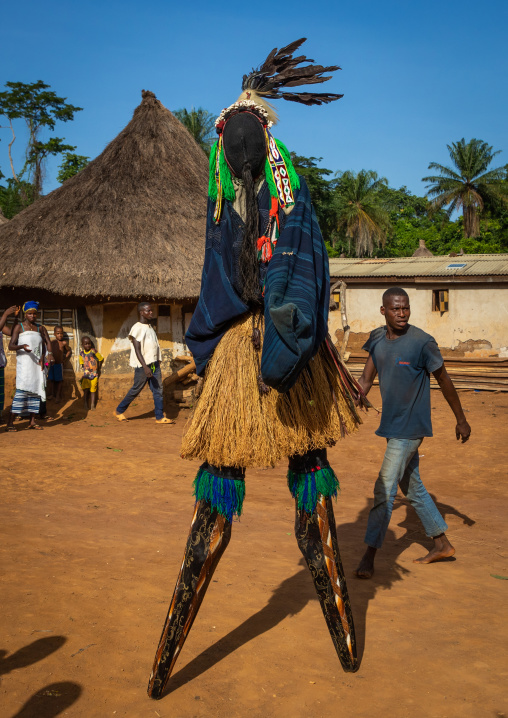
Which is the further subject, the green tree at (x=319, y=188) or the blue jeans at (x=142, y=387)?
the green tree at (x=319, y=188)

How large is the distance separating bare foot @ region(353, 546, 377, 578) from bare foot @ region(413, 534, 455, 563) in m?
0.50

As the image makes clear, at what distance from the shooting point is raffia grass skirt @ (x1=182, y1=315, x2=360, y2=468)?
239 centimetres

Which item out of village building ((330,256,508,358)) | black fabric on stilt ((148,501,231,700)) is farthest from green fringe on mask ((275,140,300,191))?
village building ((330,256,508,358))

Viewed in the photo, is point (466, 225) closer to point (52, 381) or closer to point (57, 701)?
point (52, 381)

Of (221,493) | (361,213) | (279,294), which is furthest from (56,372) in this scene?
(361,213)

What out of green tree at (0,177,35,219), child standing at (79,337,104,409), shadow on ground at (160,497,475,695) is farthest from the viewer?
green tree at (0,177,35,219)

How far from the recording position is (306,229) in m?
2.43

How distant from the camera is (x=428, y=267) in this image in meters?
20.1

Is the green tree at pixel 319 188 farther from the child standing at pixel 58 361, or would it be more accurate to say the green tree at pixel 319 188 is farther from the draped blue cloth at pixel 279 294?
the draped blue cloth at pixel 279 294

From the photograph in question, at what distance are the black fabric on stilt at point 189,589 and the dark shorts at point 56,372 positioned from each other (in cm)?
991

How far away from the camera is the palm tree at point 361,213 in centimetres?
4228

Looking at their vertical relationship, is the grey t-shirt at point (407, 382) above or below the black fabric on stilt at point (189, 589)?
above

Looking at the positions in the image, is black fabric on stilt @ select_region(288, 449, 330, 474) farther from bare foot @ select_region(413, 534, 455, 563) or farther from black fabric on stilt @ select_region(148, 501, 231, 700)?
bare foot @ select_region(413, 534, 455, 563)

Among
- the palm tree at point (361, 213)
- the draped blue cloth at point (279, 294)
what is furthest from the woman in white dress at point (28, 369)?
the palm tree at point (361, 213)
